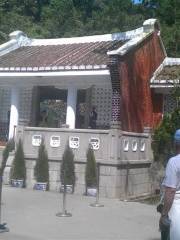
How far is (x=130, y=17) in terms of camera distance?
33312mm

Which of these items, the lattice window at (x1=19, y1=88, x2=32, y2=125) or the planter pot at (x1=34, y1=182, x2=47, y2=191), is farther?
the lattice window at (x1=19, y1=88, x2=32, y2=125)

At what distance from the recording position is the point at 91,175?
1472 centimetres

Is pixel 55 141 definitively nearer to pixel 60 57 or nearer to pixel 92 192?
pixel 92 192

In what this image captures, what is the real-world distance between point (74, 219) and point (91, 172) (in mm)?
4043

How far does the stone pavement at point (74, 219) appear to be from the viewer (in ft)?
30.3

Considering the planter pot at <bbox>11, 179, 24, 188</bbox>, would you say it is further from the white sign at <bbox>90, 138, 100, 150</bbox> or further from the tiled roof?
the tiled roof

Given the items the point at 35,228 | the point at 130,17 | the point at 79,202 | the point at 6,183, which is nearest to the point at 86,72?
the point at 6,183

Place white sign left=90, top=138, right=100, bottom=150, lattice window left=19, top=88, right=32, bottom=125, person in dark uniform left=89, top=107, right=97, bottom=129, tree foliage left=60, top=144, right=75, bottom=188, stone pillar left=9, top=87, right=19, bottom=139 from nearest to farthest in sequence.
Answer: tree foliage left=60, top=144, right=75, bottom=188 < white sign left=90, top=138, right=100, bottom=150 < person in dark uniform left=89, top=107, right=97, bottom=129 < stone pillar left=9, top=87, right=19, bottom=139 < lattice window left=19, top=88, right=32, bottom=125

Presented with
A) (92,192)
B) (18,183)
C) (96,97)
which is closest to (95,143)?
(92,192)

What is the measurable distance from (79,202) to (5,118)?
33.2ft

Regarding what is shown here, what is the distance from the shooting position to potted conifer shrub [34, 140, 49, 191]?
15.2 m

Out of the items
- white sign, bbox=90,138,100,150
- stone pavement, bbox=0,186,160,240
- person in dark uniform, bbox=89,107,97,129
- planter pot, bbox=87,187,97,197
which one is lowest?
stone pavement, bbox=0,186,160,240

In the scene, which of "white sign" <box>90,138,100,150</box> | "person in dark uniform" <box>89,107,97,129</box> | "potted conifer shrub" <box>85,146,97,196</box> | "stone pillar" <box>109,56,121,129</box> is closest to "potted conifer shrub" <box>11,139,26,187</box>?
"potted conifer shrub" <box>85,146,97,196</box>

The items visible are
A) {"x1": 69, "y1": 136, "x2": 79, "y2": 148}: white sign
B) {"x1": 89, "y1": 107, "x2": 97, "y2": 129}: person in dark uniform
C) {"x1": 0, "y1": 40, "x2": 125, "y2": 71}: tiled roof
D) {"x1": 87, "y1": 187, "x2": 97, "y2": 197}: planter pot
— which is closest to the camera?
{"x1": 87, "y1": 187, "x2": 97, "y2": 197}: planter pot
